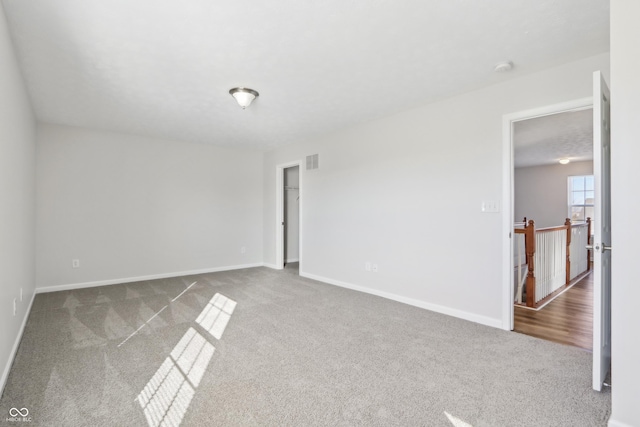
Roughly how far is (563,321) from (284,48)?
151 inches

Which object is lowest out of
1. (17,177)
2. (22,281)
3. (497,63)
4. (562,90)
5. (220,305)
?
(220,305)

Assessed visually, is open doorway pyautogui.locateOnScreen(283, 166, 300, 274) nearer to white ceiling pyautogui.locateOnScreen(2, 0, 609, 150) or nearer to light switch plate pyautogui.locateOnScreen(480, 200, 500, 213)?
white ceiling pyautogui.locateOnScreen(2, 0, 609, 150)

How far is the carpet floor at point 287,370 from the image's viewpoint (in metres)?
1.82

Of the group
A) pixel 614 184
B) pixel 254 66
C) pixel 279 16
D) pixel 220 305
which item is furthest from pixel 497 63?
pixel 220 305

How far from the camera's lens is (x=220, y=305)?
12.8 ft

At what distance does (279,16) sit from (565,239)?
18.0 ft

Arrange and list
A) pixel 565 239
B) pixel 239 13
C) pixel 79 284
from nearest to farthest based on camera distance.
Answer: pixel 239 13 → pixel 79 284 → pixel 565 239

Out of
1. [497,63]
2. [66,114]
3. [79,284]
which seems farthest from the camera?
[79,284]

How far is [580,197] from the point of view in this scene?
776cm

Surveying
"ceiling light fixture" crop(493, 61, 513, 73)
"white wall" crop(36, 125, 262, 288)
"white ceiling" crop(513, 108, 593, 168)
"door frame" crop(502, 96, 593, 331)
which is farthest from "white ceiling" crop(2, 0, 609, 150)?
"white ceiling" crop(513, 108, 593, 168)

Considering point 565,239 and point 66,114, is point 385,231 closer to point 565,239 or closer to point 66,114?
point 565,239

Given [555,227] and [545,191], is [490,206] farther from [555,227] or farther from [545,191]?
[545,191]

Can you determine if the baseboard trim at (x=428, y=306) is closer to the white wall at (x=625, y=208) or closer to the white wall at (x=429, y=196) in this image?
the white wall at (x=429, y=196)

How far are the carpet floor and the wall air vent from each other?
8.10 feet
